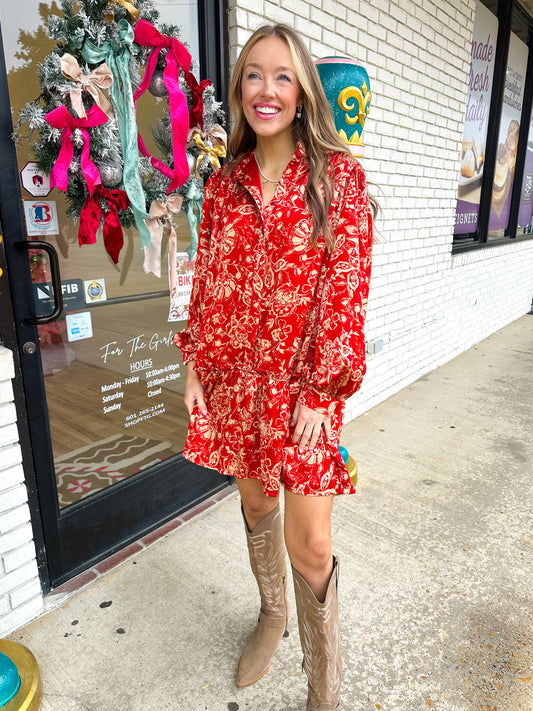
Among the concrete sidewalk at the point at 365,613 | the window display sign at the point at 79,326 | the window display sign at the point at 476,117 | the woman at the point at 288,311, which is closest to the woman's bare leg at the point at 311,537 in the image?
the woman at the point at 288,311

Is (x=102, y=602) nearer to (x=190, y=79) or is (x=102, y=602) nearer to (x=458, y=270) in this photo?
(x=190, y=79)

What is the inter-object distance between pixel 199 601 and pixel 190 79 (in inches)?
80.5

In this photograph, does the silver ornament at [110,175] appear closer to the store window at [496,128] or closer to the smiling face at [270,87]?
the smiling face at [270,87]

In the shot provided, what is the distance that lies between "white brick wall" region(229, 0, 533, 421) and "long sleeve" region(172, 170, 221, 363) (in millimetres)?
1202

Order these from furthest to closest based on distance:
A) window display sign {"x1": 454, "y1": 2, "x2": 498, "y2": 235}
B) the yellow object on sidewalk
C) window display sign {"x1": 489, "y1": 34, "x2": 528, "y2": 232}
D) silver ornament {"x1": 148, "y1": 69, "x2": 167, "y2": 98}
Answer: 1. window display sign {"x1": 489, "y1": 34, "x2": 528, "y2": 232}
2. window display sign {"x1": 454, "y1": 2, "x2": 498, "y2": 235}
3. silver ornament {"x1": 148, "y1": 69, "x2": 167, "y2": 98}
4. the yellow object on sidewalk

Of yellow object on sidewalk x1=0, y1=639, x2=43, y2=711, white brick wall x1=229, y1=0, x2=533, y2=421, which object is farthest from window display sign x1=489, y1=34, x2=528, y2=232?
yellow object on sidewalk x1=0, y1=639, x2=43, y2=711

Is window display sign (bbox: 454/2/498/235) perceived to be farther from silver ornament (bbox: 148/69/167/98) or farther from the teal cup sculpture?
silver ornament (bbox: 148/69/167/98)

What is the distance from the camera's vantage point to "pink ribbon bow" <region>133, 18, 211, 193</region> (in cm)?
182

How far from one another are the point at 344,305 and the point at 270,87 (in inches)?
22.4

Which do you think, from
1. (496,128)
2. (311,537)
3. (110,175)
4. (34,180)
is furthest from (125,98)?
(496,128)

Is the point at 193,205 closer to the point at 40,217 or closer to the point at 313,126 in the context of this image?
the point at 40,217

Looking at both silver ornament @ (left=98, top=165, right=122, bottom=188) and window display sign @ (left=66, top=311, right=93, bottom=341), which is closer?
silver ornament @ (left=98, top=165, right=122, bottom=188)

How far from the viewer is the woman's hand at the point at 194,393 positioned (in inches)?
59.2

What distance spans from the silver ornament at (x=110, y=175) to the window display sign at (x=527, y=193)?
6309 mm
